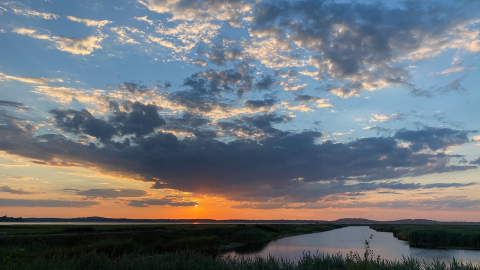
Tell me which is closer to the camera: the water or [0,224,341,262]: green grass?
[0,224,341,262]: green grass

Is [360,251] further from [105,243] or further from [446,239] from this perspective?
[105,243]

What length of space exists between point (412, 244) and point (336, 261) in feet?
168

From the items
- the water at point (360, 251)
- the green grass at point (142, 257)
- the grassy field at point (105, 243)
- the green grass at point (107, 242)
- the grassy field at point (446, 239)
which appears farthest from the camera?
the grassy field at point (446, 239)

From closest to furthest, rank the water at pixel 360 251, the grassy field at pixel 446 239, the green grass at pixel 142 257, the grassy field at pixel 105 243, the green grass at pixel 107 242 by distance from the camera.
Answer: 1. the green grass at pixel 142 257
2. the grassy field at pixel 105 243
3. the green grass at pixel 107 242
4. the water at pixel 360 251
5. the grassy field at pixel 446 239

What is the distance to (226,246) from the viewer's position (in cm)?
5688

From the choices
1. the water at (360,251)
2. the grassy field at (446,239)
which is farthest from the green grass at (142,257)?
the grassy field at (446,239)

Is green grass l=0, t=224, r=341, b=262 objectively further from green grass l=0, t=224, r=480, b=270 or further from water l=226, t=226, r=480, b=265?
water l=226, t=226, r=480, b=265

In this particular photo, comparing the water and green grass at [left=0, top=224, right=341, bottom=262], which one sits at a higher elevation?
green grass at [left=0, top=224, right=341, bottom=262]

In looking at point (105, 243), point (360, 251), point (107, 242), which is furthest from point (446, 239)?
point (105, 243)

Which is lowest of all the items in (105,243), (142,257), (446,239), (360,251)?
(360,251)

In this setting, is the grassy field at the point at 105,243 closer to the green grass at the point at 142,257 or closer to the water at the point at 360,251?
the green grass at the point at 142,257

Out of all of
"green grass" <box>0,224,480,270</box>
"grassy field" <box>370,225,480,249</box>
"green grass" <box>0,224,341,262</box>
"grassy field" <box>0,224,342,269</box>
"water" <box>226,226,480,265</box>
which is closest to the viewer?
"green grass" <box>0,224,480,270</box>

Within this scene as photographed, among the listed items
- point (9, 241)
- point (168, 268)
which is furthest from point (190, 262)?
point (9, 241)

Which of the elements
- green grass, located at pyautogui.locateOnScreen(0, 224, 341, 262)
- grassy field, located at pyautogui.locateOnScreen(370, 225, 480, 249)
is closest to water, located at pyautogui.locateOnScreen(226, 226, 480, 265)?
grassy field, located at pyautogui.locateOnScreen(370, 225, 480, 249)
